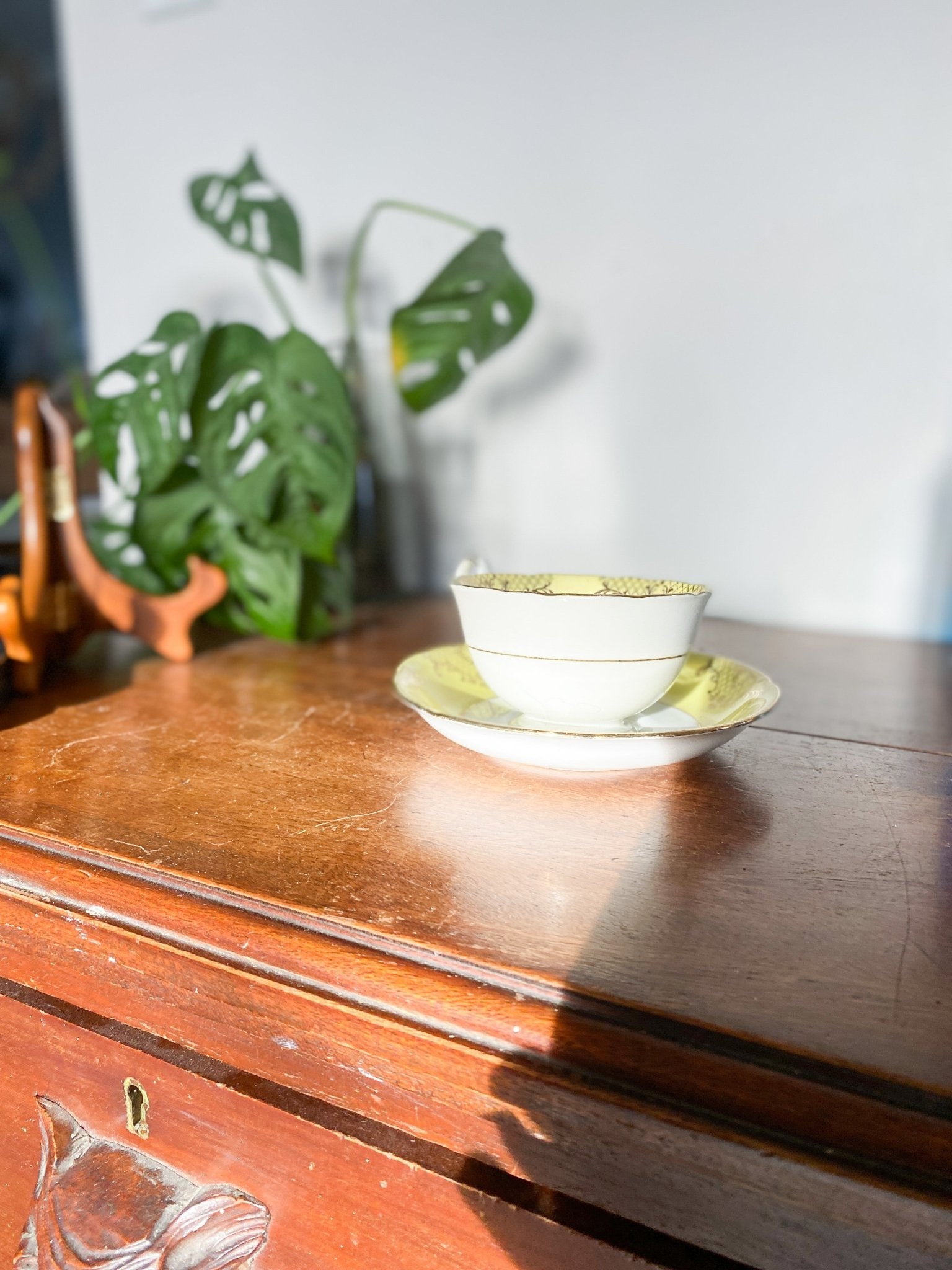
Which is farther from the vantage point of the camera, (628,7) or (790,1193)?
(628,7)

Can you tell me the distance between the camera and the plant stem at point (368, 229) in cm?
89

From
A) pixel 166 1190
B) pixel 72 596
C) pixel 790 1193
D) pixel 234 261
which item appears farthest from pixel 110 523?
pixel 790 1193

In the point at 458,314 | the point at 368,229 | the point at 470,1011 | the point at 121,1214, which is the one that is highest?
the point at 368,229

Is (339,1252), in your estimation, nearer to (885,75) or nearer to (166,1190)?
(166,1190)

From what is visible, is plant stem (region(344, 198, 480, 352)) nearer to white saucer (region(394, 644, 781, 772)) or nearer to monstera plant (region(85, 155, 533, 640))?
monstera plant (region(85, 155, 533, 640))

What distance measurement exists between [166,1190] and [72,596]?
443 millimetres

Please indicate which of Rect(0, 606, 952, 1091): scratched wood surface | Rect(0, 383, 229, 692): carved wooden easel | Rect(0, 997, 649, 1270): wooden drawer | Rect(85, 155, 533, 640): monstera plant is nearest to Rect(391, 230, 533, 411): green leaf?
Rect(85, 155, 533, 640): monstera plant

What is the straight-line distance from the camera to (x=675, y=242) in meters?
0.90

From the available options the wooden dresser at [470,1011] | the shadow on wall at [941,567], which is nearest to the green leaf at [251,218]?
the wooden dresser at [470,1011]

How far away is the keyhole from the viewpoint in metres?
0.35

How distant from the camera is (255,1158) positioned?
32 cm

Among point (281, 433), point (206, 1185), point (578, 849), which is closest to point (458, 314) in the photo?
point (281, 433)

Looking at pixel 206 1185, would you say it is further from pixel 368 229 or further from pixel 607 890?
pixel 368 229

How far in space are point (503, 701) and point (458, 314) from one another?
1.45ft
